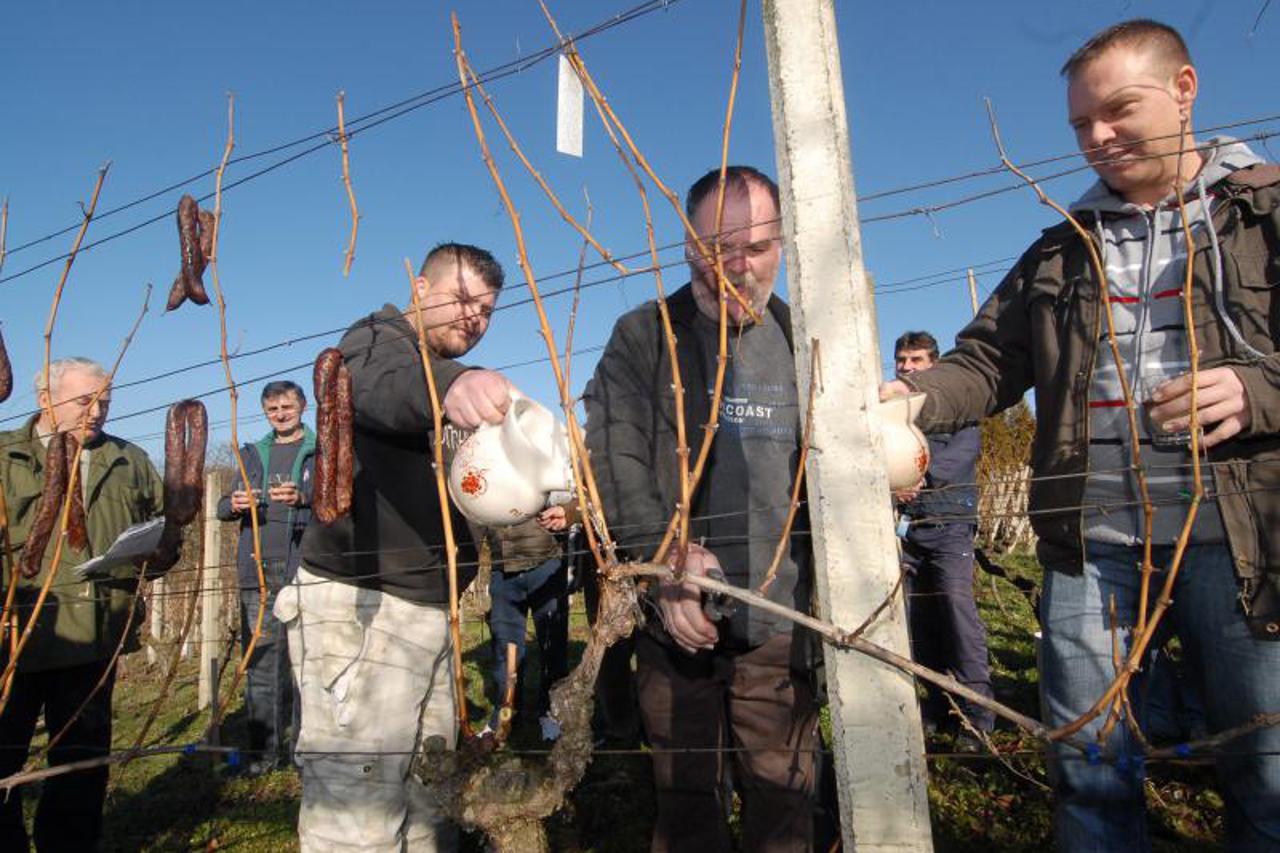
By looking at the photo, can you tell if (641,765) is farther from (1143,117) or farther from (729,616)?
(1143,117)

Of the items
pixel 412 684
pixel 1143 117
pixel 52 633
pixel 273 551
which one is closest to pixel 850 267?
pixel 1143 117

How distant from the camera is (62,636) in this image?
3.13 metres

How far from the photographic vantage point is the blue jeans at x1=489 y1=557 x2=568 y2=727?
5.25 metres

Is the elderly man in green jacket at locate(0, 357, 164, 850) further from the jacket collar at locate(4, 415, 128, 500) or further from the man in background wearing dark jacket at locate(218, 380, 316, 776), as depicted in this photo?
the man in background wearing dark jacket at locate(218, 380, 316, 776)

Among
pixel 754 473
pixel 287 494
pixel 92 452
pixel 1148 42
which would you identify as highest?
pixel 1148 42

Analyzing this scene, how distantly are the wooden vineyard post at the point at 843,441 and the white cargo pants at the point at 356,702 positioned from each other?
127cm

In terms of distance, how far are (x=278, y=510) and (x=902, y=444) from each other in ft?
14.4

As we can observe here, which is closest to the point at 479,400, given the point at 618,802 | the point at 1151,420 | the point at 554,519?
the point at 1151,420

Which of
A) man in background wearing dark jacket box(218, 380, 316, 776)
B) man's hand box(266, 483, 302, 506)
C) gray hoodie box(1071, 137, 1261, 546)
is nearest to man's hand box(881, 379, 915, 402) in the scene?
gray hoodie box(1071, 137, 1261, 546)

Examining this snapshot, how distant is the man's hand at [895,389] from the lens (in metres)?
1.87

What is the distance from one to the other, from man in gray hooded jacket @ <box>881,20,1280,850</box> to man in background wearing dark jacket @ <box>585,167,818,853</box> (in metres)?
0.48

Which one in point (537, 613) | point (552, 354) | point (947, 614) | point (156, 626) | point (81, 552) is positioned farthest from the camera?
point (156, 626)

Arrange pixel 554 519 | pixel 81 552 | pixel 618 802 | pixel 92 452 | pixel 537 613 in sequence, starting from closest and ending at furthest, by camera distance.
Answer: pixel 81 552
pixel 92 452
pixel 618 802
pixel 554 519
pixel 537 613

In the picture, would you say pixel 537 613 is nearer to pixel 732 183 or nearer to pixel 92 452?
pixel 92 452
